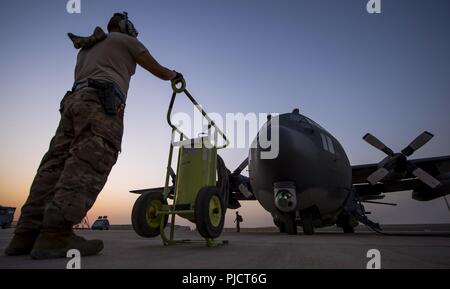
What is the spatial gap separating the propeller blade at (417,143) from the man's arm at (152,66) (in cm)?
1093

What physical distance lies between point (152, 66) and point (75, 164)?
4.57 feet

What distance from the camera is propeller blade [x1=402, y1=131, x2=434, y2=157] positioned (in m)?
11.1

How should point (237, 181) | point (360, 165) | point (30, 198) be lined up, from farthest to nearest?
point (360, 165), point (237, 181), point (30, 198)

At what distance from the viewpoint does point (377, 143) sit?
11523 mm

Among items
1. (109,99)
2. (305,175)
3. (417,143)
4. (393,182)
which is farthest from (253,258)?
(393,182)

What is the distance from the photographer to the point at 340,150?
9.64 metres

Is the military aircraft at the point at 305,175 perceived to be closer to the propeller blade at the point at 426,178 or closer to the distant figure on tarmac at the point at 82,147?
the propeller blade at the point at 426,178

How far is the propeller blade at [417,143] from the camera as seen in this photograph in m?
11.1

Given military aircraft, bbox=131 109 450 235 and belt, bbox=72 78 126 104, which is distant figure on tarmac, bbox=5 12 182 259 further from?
military aircraft, bbox=131 109 450 235

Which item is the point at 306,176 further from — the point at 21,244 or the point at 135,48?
the point at 21,244

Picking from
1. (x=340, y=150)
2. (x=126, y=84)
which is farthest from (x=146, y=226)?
(x=340, y=150)

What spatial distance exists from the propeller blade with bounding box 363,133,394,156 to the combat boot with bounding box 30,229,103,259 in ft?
37.7
